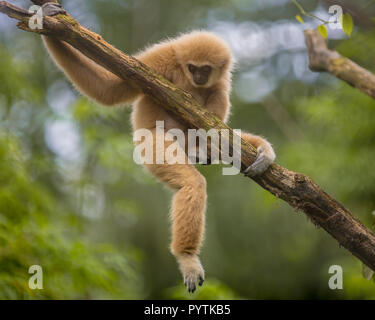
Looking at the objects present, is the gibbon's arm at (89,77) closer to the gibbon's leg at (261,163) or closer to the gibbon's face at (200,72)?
the gibbon's face at (200,72)

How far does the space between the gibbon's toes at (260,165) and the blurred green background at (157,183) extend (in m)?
1.77

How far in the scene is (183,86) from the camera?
3.89 meters

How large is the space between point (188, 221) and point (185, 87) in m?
1.37

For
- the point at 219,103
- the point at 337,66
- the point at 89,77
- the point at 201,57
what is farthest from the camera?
the point at 337,66

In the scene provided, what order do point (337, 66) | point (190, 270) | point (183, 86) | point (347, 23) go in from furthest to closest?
point (337, 66)
point (183, 86)
point (190, 270)
point (347, 23)

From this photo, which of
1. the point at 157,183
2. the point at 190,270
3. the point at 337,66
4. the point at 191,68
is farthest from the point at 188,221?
the point at 157,183

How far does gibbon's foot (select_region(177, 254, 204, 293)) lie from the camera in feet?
10.7

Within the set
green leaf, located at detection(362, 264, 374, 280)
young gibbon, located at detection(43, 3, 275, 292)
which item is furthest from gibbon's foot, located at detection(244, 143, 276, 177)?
green leaf, located at detection(362, 264, 374, 280)

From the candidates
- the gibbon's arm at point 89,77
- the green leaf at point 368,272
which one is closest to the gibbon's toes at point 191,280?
the green leaf at point 368,272

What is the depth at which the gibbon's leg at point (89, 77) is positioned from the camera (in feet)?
10.7

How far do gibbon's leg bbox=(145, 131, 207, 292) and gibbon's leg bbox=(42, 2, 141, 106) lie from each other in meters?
0.90

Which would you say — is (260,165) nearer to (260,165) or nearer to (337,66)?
(260,165)

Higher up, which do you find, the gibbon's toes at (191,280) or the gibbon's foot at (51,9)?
the gibbon's foot at (51,9)

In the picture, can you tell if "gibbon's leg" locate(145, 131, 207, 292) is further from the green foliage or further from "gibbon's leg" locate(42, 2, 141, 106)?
the green foliage
